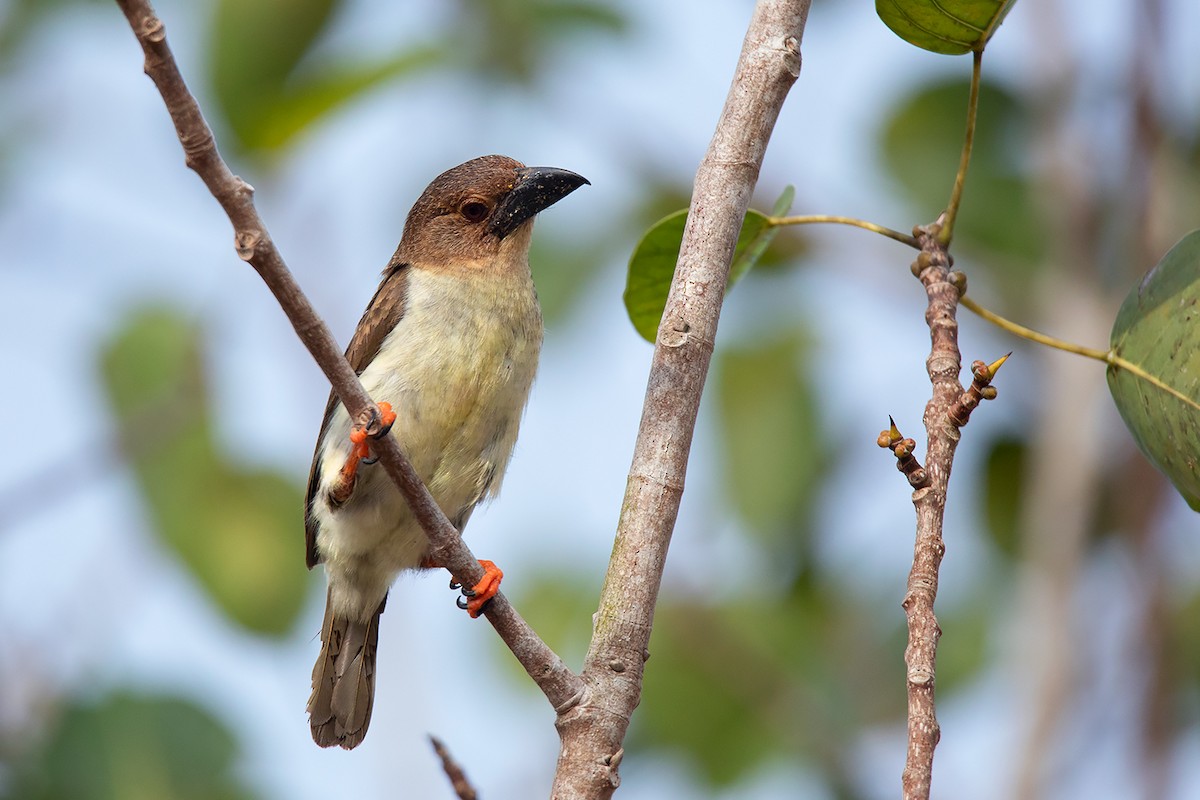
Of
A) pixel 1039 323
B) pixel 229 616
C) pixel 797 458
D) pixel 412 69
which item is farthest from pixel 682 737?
pixel 412 69

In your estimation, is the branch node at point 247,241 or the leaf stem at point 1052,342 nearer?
the branch node at point 247,241

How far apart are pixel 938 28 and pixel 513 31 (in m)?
2.32

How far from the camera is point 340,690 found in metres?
4.35

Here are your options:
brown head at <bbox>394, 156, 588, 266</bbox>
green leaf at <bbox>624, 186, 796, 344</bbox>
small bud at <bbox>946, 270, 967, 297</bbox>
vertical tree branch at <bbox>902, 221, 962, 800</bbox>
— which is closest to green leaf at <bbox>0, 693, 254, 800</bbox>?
brown head at <bbox>394, 156, 588, 266</bbox>

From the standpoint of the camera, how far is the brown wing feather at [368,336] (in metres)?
3.97

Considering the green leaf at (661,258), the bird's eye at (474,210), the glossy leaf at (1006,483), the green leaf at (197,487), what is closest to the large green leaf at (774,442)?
the glossy leaf at (1006,483)

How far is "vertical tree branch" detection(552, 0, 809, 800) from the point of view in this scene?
2.12 metres

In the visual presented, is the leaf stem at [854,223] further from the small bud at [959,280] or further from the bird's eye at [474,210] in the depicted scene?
the bird's eye at [474,210]

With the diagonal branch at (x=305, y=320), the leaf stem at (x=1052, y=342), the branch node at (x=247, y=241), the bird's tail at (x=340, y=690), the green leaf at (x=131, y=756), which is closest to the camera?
the diagonal branch at (x=305, y=320)

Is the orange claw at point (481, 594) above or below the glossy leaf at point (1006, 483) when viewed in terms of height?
below

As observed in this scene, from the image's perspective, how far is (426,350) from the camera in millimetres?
3736

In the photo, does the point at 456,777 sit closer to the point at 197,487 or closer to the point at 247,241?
the point at 247,241

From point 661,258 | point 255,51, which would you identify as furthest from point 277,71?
point 661,258

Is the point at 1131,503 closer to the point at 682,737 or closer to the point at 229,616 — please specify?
the point at 682,737
